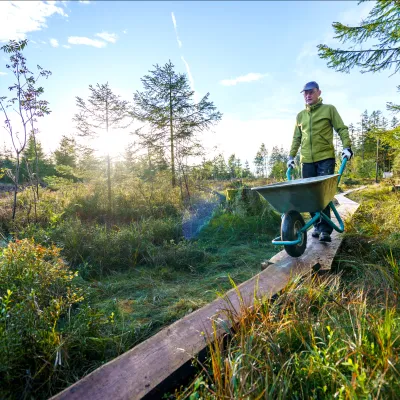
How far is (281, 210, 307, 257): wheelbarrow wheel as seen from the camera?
2.58 m

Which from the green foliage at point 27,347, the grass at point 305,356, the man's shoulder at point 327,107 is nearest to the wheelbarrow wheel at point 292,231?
the grass at point 305,356

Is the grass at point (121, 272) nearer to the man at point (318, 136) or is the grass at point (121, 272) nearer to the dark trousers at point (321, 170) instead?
the dark trousers at point (321, 170)

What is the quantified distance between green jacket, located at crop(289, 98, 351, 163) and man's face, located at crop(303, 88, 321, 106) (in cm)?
5

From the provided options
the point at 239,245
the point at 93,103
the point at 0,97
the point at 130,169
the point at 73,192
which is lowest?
the point at 239,245

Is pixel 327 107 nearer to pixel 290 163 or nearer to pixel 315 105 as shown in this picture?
pixel 315 105

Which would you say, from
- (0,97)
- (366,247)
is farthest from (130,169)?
(366,247)

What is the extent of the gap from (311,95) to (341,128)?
1.91 feet

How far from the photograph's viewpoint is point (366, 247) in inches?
120

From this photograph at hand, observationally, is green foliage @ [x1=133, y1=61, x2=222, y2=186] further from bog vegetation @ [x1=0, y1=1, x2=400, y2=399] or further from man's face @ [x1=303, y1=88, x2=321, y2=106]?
man's face @ [x1=303, y1=88, x2=321, y2=106]

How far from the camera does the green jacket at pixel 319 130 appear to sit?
10.2ft

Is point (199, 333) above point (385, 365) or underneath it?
underneath

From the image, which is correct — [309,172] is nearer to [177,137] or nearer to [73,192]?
[73,192]

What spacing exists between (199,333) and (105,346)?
2.15 ft

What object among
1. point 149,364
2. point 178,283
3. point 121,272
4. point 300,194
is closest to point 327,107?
point 300,194
